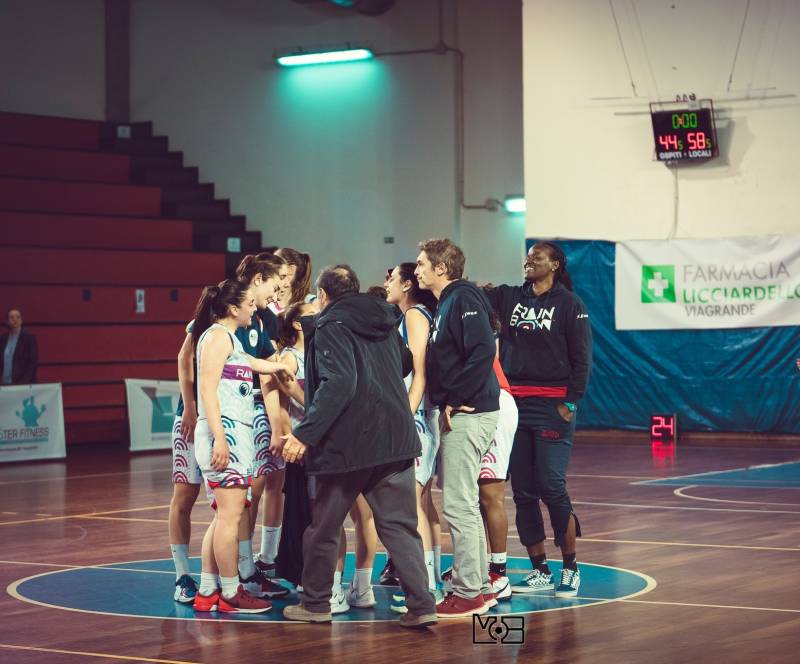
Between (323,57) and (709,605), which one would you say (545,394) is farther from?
(323,57)

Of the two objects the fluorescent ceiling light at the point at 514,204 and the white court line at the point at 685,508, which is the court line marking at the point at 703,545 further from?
the fluorescent ceiling light at the point at 514,204

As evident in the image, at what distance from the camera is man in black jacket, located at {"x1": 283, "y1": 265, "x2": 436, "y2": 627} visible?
20.9 feet

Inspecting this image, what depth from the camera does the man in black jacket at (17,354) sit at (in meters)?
16.8

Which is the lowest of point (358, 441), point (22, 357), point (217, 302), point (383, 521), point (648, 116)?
point (383, 521)

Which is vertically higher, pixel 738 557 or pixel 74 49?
pixel 74 49

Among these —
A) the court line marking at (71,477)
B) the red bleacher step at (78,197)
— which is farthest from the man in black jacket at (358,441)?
the red bleacher step at (78,197)

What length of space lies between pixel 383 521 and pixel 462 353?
0.96 meters

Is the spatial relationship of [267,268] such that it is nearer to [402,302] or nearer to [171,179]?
[402,302]

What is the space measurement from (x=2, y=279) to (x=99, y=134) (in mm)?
4590

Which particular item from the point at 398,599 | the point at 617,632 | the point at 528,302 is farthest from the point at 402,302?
the point at 617,632

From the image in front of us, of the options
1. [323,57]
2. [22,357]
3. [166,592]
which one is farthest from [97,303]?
[166,592]

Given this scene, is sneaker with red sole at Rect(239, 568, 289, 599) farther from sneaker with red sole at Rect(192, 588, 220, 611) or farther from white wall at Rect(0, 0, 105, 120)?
white wall at Rect(0, 0, 105, 120)

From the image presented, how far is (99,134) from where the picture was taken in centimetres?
2242

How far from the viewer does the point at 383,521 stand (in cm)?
644
